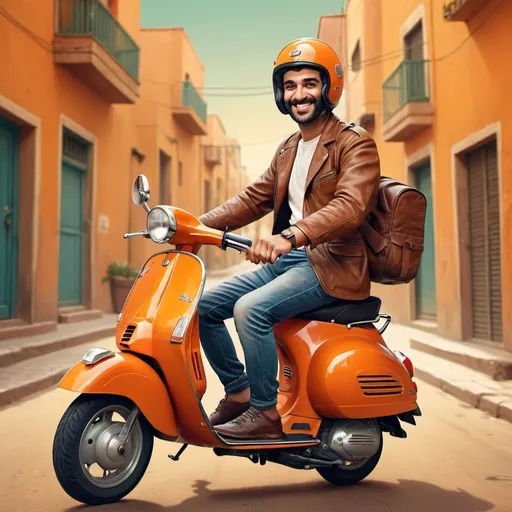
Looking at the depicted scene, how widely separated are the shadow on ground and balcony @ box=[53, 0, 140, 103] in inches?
360

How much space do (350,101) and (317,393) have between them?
53.3 feet

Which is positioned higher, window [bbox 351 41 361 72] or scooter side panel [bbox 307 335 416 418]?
window [bbox 351 41 361 72]

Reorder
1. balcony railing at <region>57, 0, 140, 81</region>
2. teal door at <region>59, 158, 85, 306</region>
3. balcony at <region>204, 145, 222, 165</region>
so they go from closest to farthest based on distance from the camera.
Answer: balcony railing at <region>57, 0, 140, 81</region> → teal door at <region>59, 158, 85, 306</region> → balcony at <region>204, 145, 222, 165</region>

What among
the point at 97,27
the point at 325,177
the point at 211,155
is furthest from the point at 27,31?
the point at 211,155

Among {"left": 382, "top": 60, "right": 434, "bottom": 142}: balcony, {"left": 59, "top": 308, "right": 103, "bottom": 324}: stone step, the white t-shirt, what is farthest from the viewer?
{"left": 382, "top": 60, "right": 434, "bottom": 142}: balcony

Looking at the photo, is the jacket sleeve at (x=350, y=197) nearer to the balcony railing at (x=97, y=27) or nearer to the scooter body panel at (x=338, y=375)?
the scooter body panel at (x=338, y=375)

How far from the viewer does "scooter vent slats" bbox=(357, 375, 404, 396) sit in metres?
3.19

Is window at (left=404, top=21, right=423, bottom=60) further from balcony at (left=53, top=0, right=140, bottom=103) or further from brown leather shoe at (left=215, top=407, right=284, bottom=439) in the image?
brown leather shoe at (left=215, top=407, right=284, bottom=439)

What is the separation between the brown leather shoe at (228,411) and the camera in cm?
322

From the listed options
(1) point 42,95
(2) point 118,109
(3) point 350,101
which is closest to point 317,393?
(1) point 42,95

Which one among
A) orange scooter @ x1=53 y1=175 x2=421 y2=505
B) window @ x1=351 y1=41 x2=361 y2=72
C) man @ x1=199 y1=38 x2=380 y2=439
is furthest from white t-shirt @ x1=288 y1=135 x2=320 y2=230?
window @ x1=351 y1=41 x2=361 y2=72

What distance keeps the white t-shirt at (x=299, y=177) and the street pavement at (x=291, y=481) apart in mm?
1275

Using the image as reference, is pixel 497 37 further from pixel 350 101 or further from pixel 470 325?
pixel 350 101

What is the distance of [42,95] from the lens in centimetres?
1048
